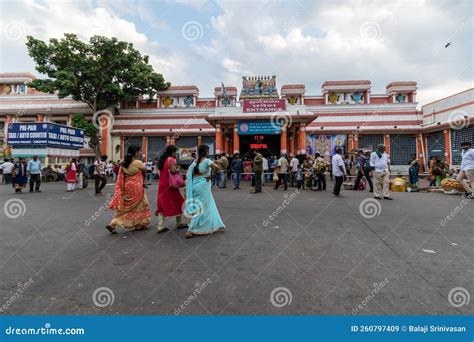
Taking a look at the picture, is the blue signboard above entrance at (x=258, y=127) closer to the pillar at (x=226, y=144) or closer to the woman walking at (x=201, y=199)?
the pillar at (x=226, y=144)

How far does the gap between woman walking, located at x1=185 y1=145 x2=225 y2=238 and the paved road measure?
23 cm

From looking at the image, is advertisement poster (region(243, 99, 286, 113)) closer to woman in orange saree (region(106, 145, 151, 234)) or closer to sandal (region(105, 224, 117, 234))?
woman in orange saree (region(106, 145, 151, 234))

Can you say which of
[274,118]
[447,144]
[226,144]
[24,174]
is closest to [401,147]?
[447,144]

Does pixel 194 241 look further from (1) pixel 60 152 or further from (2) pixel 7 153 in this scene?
(2) pixel 7 153

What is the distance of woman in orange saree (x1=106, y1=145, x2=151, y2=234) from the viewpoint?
170 inches

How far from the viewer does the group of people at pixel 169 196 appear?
3.99 meters

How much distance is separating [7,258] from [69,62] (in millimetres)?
22530

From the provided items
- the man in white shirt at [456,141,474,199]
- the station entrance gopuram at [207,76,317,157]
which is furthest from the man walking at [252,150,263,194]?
the station entrance gopuram at [207,76,317,157]

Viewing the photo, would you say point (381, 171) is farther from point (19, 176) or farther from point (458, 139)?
point (458, 139)

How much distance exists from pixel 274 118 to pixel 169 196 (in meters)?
12.9

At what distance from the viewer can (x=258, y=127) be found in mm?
16188

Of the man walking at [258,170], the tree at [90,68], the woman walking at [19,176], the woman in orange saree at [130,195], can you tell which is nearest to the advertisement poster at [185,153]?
the tree at [90,68]

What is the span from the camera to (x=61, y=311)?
2045 mm

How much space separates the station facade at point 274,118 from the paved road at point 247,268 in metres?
12.7
